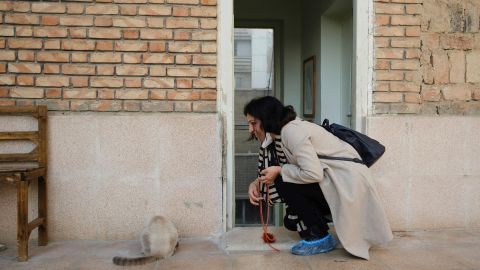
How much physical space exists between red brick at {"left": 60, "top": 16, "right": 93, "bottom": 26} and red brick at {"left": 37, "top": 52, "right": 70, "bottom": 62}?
0.86 ft

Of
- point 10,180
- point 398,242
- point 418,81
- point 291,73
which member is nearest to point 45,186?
point 10,180

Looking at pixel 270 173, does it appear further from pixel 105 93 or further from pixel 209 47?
pixel 105 93

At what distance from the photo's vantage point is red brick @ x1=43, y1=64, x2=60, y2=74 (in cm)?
378

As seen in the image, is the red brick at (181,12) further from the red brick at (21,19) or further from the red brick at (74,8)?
the red brick at (21,19)

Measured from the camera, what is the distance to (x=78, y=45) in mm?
3803

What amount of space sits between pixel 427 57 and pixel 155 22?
8.20 feet

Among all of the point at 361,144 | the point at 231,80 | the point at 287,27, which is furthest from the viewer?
the point at 287,27

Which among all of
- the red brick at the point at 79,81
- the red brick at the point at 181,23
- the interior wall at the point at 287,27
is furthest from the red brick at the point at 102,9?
the interior wall at the point at 287,27

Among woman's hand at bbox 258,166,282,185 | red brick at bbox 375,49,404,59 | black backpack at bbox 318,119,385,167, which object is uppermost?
red brick at bbox 375,49,404,59

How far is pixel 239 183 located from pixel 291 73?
5887 millimetres

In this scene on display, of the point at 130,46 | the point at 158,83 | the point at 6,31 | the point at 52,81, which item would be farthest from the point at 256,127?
the point at 6,31

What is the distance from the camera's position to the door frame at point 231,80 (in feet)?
12.8

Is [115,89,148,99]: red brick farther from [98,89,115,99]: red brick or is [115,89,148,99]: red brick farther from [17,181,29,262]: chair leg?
[17,181,29,262]: chair leg

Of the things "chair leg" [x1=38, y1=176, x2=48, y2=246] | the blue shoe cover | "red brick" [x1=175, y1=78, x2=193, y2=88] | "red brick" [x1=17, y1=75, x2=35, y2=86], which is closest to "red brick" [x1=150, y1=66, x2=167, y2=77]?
"red brick" [x1=175, y1=78, x2=193, y2=88]
